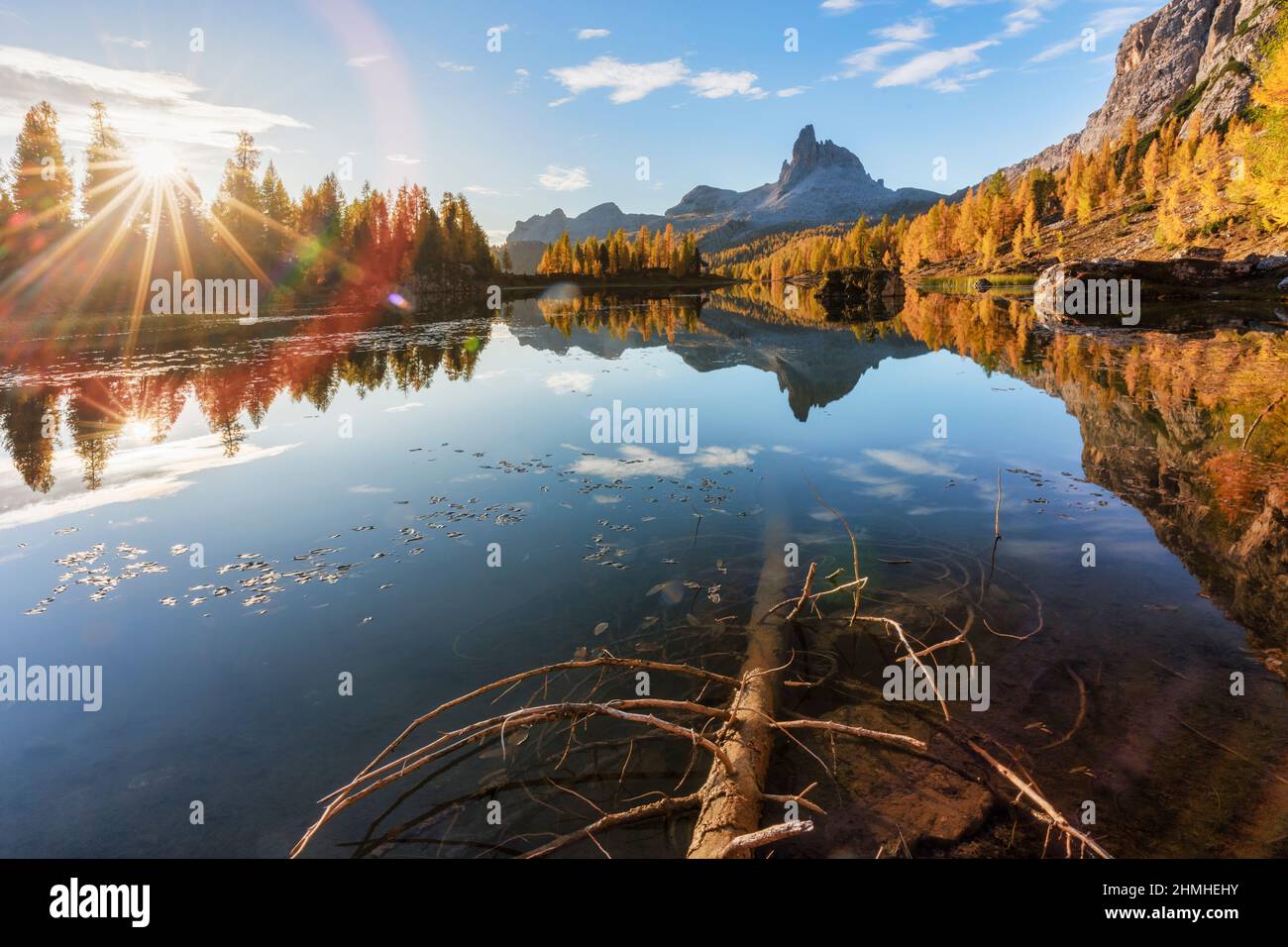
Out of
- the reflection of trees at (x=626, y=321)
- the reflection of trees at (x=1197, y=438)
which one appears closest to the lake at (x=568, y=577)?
the reflection of trees at (x=1197, y=438)

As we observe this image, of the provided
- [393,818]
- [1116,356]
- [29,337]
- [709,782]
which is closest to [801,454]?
[709,782]

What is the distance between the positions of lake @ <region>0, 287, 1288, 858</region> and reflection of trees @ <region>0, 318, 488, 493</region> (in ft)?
1.10

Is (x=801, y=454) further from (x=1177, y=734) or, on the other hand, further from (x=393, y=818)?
(x=393, y=818)

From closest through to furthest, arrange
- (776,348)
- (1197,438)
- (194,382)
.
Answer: (1197,438) → (194,382) → (776,348)

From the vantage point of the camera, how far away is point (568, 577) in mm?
11008

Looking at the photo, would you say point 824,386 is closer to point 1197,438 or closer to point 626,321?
point 1197,438

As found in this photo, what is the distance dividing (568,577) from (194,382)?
2943cm

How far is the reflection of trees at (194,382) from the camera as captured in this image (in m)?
20.5

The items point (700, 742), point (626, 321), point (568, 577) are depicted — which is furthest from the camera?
point (626, 321)

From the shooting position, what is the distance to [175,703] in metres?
7.88

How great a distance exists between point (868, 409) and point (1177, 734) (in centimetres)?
1907

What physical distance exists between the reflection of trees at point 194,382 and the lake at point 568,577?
1.10 ft

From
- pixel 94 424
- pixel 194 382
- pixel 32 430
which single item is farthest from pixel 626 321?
pixel 32 430

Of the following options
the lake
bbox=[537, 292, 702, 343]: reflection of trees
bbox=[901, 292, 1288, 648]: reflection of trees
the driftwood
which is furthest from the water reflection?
the driftwood
